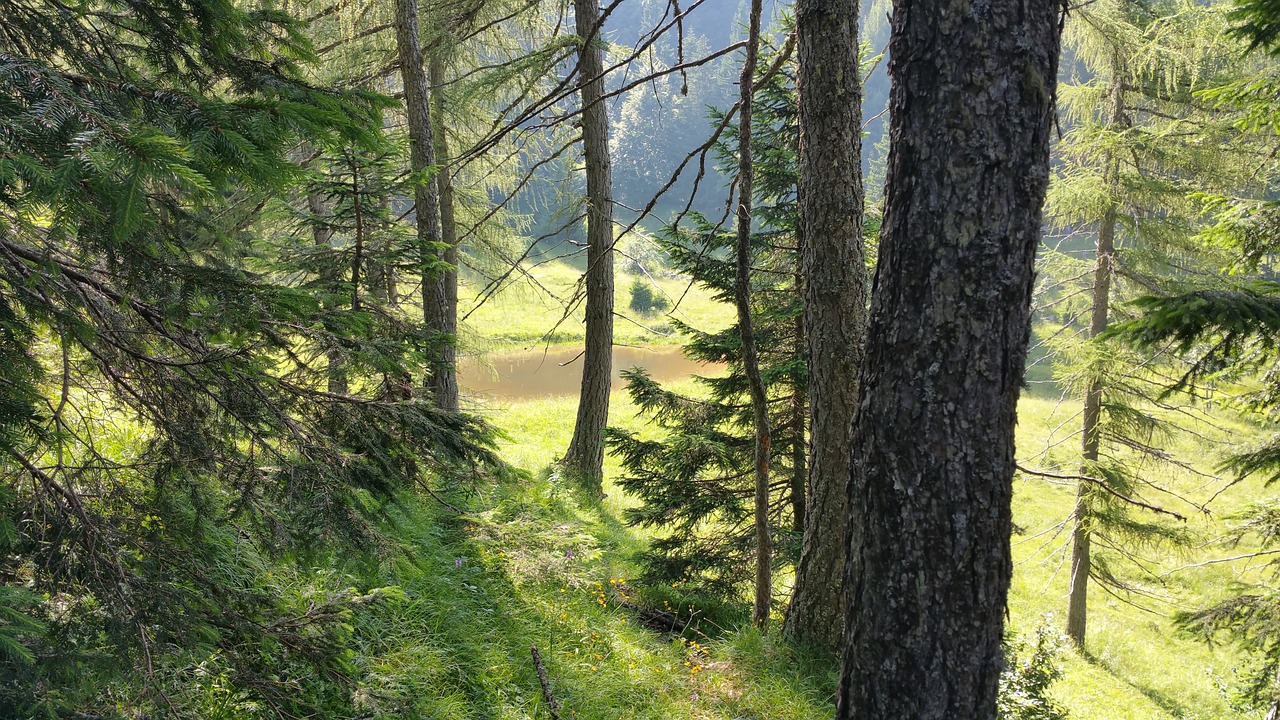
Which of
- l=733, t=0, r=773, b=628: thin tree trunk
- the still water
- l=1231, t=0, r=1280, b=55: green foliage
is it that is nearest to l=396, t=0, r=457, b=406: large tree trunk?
l=733, t=0, r=773, b=628: thin tree trunk

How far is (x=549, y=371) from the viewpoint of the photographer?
26.9 meters

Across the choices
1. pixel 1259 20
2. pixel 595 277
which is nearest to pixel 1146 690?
pixel 595 277

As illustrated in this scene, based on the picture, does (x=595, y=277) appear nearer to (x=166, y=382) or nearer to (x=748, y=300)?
(x=748, y=300)

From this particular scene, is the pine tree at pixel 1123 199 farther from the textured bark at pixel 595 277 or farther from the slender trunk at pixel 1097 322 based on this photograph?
the textured bark at pixel 595 277

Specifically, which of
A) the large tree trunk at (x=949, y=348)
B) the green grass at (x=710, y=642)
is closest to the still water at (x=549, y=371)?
the green grass at (x=710, y=642)

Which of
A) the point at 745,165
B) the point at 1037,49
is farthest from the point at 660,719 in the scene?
A: the point at 1037,49

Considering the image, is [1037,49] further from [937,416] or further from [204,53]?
[204,53]

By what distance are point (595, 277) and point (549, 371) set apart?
1860 cm

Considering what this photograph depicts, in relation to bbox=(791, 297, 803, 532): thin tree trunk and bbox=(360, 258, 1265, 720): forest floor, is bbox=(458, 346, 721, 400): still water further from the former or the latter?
bbox=(360, 258, 1265, 720): forest floor

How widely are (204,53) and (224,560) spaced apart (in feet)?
8.53

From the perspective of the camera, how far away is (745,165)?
13.9 feet

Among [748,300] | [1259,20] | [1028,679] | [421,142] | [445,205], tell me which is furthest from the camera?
[445,205]

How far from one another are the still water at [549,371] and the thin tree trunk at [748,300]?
1412 centimetres

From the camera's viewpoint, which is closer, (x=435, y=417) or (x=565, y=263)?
(x=435, y=417)
